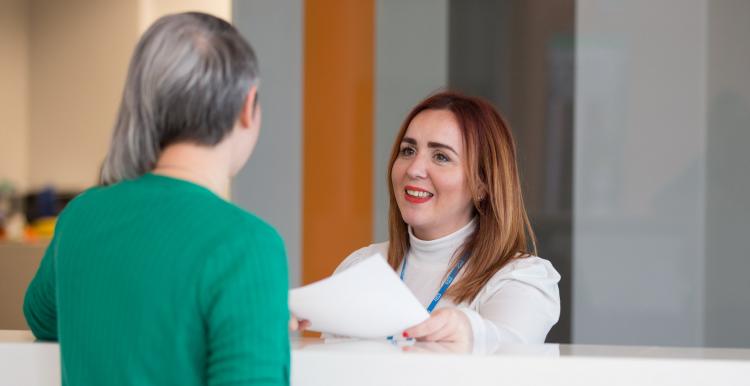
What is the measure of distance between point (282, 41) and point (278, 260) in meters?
3.07

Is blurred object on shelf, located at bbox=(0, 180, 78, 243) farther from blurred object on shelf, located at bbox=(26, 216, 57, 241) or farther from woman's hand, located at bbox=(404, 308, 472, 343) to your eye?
woman's hand, located at bbox=(404, 308, 472, 343)

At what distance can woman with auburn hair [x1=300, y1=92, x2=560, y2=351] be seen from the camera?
2.15 m

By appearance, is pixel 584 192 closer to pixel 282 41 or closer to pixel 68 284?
pixel 282 41

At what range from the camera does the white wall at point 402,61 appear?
3.80 metres

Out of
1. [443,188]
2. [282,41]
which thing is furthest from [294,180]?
[443,188]

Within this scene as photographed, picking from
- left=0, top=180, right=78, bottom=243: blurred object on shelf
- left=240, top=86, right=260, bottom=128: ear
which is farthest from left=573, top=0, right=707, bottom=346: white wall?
left=0, top=180, right=78, bottom=243: blurred object on shelf

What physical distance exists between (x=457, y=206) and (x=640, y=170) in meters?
1.61

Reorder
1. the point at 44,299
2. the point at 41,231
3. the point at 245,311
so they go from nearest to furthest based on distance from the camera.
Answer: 1. the point at 245,311
2. the point at 44,299
3. the point at 41,231

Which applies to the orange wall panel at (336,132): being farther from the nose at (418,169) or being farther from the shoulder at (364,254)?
the nose at (418,169)

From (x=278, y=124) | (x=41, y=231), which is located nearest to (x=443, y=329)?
(x=278, y=124)

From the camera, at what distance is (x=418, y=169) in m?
2.28

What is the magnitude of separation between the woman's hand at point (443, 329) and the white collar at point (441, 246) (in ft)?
2.15

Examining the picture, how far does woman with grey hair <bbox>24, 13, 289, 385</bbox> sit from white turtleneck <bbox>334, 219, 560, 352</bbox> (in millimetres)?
746

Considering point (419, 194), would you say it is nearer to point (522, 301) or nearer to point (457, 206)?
point (457, 206)
